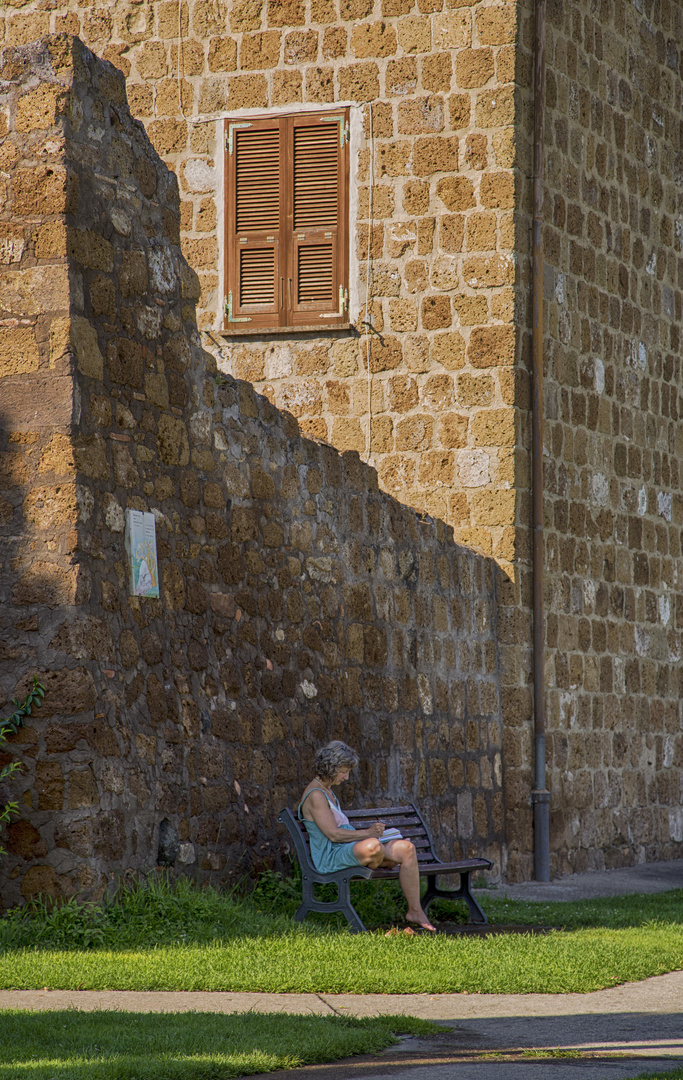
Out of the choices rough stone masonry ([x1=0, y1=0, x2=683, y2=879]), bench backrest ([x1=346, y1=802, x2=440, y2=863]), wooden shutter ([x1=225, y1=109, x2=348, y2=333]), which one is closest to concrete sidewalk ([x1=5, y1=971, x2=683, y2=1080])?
bench backrest ([x1=346, y1=802, x2=440, y2=863])

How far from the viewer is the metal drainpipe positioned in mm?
11758

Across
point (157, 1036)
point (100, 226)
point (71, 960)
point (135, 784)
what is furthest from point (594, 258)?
point (157, 1036)

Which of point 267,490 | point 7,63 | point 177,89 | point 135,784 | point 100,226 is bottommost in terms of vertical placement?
point 135,784

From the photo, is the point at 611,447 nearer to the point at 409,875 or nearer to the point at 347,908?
the point at 409,875

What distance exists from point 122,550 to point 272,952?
6.21ft

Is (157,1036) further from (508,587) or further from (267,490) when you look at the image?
(508,587)

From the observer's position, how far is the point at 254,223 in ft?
41.2

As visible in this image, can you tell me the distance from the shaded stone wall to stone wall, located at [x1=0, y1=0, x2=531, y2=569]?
17.8 inches

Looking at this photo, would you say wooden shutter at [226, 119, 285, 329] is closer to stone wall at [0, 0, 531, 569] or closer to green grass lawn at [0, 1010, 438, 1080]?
stone wall at [0, 0, 531, 569]

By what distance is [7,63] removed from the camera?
7781mm

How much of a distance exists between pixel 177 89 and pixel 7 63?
5.22 meters

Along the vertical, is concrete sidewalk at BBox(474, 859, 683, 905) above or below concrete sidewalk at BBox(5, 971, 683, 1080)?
below

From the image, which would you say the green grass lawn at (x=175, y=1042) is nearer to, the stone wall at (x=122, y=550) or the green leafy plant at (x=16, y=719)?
the green leafy plant at (x=16, y=719)

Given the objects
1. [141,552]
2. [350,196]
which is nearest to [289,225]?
[350,196]
